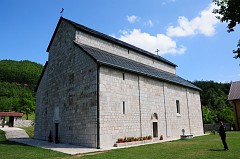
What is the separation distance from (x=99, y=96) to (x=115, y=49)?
794cm

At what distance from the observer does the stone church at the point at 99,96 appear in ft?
48.6

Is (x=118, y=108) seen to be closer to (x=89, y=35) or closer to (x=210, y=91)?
(x=89, y=35)

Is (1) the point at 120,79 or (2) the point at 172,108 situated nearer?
(1) the point at 120,79

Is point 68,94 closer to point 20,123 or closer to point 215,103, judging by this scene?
point 20,123

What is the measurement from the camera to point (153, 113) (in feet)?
62.4

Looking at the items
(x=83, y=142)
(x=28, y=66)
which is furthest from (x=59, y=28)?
(x=28, y=66)

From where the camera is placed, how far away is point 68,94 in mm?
17625

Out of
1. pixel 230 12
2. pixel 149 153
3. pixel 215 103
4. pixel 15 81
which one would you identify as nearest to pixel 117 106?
pixel 149 153

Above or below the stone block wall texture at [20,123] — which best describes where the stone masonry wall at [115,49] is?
above

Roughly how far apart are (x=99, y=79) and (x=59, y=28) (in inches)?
357

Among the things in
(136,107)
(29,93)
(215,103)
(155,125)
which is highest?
(29,93)

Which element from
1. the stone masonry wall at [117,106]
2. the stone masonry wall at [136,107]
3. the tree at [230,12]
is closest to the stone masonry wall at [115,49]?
the stone masonry wall at [136,107]

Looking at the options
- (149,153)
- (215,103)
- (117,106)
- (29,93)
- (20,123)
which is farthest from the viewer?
(29,93)

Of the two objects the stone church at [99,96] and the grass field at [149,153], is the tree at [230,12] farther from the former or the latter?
the stone church at [99,96]
